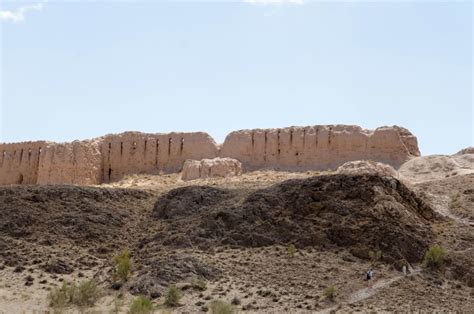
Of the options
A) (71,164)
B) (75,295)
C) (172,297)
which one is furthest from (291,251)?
Result: (71,164)

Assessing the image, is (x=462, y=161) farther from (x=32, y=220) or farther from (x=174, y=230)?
(x=32, y=220)

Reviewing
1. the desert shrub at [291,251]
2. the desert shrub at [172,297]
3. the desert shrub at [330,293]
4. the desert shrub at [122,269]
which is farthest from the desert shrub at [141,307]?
the desert shrub at [291,251]

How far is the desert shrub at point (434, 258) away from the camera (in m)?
23.5

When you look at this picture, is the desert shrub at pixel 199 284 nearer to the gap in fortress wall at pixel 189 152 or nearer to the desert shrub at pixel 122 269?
the desert shrub at pixel 122 269

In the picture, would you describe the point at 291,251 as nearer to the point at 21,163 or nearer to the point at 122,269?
the point at 122,269

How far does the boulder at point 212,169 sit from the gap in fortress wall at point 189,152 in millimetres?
951

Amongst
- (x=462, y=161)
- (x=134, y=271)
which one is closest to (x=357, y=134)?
(x=462, y=161)

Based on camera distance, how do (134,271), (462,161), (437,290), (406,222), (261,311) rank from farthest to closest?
(462,161)
(406,222)
(134,271)
(437,290)
(261,311)

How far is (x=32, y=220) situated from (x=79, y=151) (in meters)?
12.8

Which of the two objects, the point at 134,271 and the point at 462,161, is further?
the point at 462,161

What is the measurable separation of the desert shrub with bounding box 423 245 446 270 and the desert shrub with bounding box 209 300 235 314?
6.51 metres

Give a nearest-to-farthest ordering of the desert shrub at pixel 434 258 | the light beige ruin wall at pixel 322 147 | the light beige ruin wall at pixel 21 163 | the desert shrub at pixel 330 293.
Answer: the desert shrub at pixel 330 293 < the desert shrub at pixel 434 258 < the light beige ruin wall at pixel 322 147 < the light beige ruin wall at pixel 21 163

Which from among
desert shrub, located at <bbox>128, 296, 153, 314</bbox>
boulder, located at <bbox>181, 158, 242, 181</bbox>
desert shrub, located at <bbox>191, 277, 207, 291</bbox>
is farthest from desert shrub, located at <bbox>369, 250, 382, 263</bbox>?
boulder, located at <bbox>181, 158, 242, 181</bbox>

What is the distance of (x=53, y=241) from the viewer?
25.3m
